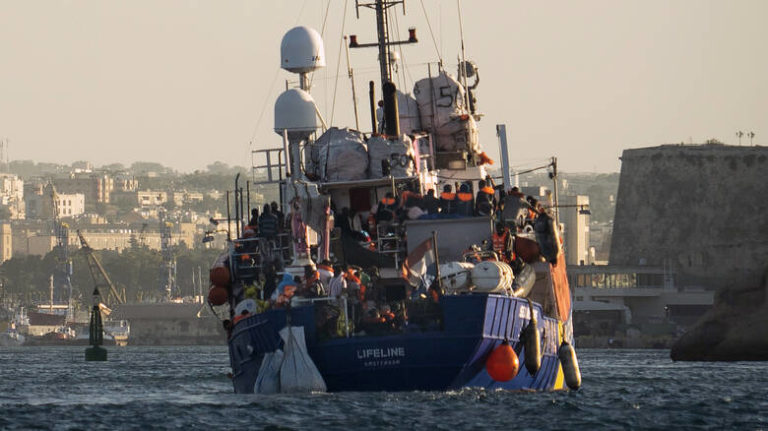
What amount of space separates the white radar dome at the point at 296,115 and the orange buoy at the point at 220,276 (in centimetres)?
413

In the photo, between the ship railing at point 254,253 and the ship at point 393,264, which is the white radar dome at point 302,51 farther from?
the ship railing at point 254,253

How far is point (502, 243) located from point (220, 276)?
29.7ft

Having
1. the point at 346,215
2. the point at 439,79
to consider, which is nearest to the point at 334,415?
the point at 346,215

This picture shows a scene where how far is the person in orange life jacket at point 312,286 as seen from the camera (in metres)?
43.1

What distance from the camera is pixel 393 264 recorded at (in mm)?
46312

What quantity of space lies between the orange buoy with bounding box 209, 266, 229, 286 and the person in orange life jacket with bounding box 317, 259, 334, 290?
233 inches

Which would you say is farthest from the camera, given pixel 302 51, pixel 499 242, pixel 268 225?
pixel 302 51

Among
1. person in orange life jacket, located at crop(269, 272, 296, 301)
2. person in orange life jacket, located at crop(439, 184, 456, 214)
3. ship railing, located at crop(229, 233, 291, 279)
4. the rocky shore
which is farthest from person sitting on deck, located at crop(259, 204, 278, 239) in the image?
the rocky shore

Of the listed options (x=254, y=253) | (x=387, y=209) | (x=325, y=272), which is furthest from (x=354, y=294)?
(x=254, y=253)

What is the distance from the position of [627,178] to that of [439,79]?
375 ft

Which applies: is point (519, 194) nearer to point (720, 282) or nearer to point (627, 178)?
point (720, 282)

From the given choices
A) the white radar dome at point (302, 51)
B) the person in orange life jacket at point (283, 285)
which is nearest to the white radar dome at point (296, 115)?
the white radar dome at point (302, 51)

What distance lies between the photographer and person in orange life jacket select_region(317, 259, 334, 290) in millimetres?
44219

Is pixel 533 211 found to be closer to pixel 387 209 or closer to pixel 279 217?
pixel 387 209
